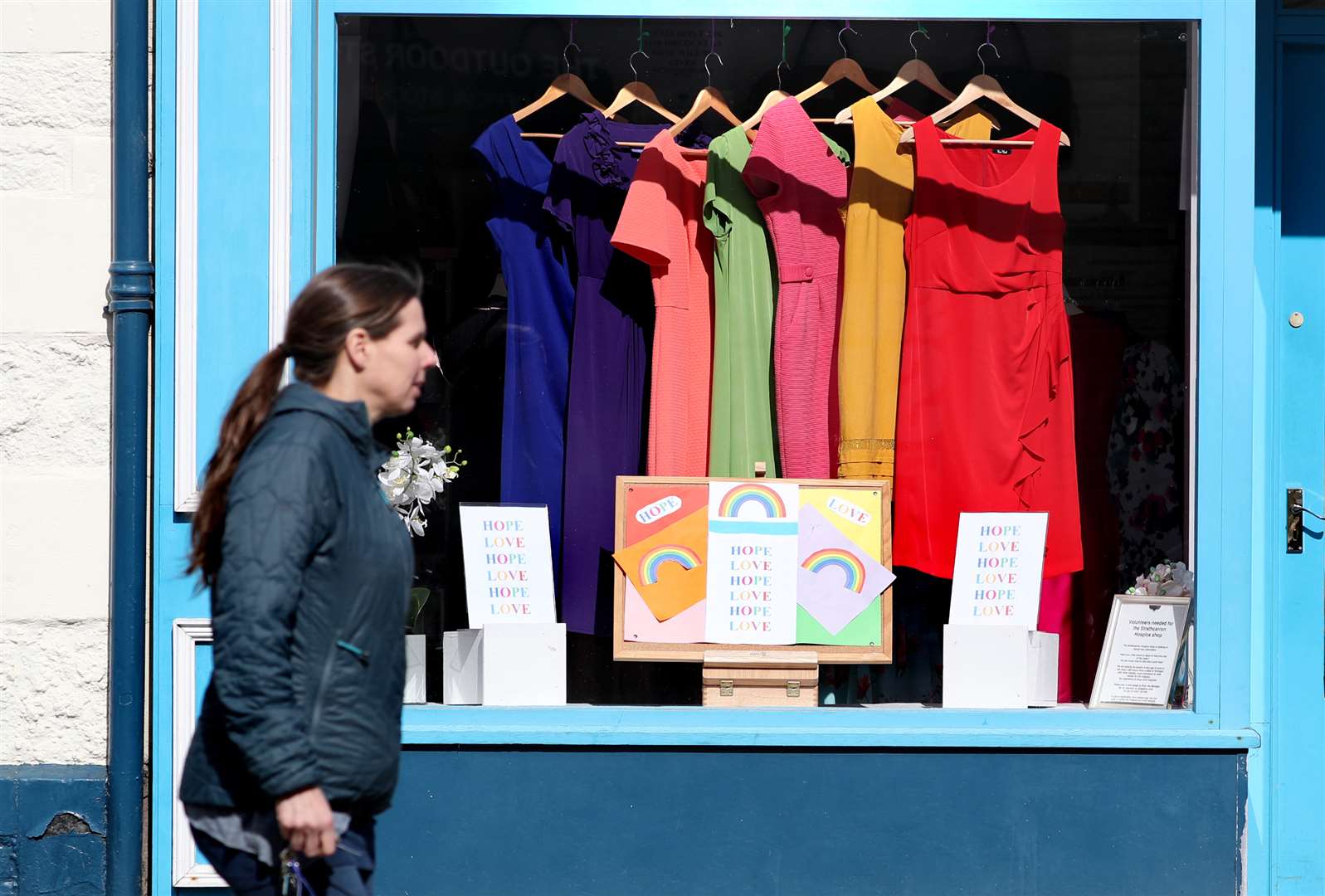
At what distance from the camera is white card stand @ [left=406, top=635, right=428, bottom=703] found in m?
4.30

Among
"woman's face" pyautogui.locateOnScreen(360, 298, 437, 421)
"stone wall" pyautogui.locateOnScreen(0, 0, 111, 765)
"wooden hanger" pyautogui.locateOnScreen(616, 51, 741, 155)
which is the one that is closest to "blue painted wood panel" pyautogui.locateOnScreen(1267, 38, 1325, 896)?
"wooden hanger" pyautogui.locateOnScreen(616, 51, 741, 155)

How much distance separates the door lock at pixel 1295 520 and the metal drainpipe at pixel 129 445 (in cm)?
335

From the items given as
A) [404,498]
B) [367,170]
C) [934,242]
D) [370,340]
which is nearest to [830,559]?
[934,242]

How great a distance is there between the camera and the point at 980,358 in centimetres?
432

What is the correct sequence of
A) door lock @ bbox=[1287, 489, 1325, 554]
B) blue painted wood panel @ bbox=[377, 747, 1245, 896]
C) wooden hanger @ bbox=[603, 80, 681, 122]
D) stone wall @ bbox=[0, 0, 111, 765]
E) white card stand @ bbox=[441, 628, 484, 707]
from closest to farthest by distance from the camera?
blue painted wood panel @ bbox=[377, 747, 1245, 896]
stone wall @ bbox=[0, 0, 111, 765]
white card stand @ bbox=[441, 628, 484, 707]
door lock @ bbox=[1287, 489, 1325, 554]
wooden hanger @ bbox=[603, 80, 681, 122]

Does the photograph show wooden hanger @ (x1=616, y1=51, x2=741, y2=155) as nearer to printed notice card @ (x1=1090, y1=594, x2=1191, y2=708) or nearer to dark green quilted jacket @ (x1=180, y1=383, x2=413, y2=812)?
printed notice card @ (x1=1090, y1=594, x2=1191, y2=708)

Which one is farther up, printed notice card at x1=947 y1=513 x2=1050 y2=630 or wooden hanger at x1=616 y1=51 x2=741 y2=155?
wooden hanger at x1=616 y1=51 x2=741 y2=155

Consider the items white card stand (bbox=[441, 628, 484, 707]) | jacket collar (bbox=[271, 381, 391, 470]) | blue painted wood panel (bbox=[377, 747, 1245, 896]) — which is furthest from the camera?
white card stand (bbox=[441, 628, 484, 707])

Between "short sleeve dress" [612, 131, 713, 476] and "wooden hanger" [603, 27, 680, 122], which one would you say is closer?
"short sleeve dress" [612, 131, 713, 476]

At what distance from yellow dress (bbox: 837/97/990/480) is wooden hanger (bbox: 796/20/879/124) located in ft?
1.15

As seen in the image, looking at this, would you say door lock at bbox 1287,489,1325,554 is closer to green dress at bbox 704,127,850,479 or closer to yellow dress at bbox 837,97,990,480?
yellow dress at bbox 837,97,990,480

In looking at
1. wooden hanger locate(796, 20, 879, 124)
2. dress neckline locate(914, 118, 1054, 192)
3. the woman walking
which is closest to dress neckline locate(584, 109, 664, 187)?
wooden hanger locate(796, 20, 879, 124)

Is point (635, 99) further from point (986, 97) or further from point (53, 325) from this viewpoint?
point (53, 325)

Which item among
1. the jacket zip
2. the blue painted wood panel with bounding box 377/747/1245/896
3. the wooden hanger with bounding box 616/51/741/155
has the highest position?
the wooden hanger with bounding box 616/51/741/155
